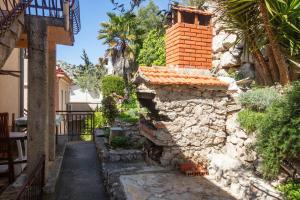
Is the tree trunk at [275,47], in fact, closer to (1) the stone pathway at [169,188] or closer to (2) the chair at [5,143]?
(1) the stone pathway at [169,188]

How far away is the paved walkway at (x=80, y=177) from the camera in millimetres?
5047

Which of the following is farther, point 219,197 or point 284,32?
point 284,32

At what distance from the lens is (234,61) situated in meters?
11.0

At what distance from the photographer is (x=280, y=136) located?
14.1 ft

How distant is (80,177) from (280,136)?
13.9ft

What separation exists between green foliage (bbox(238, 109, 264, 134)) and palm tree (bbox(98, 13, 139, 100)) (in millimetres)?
16197

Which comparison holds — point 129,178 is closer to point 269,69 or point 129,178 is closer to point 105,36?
point 269,69

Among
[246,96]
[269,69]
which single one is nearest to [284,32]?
[269,69]

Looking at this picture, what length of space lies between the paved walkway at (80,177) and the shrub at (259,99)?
3652mm

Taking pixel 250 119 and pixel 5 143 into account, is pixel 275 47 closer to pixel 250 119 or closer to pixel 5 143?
pixel 250 119

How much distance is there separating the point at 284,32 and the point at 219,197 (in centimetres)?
453

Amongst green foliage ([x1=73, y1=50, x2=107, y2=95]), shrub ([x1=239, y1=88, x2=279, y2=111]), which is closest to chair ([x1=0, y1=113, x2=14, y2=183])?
shrub ([x1=239, y1=88, x2=279, y2=111])

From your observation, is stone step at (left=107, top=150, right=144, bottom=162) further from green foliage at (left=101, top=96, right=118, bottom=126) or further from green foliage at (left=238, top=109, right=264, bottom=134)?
green foliage at (left=101, top=96, right=118, bottom=126)

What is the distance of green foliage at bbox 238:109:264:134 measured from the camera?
5.20 meters
